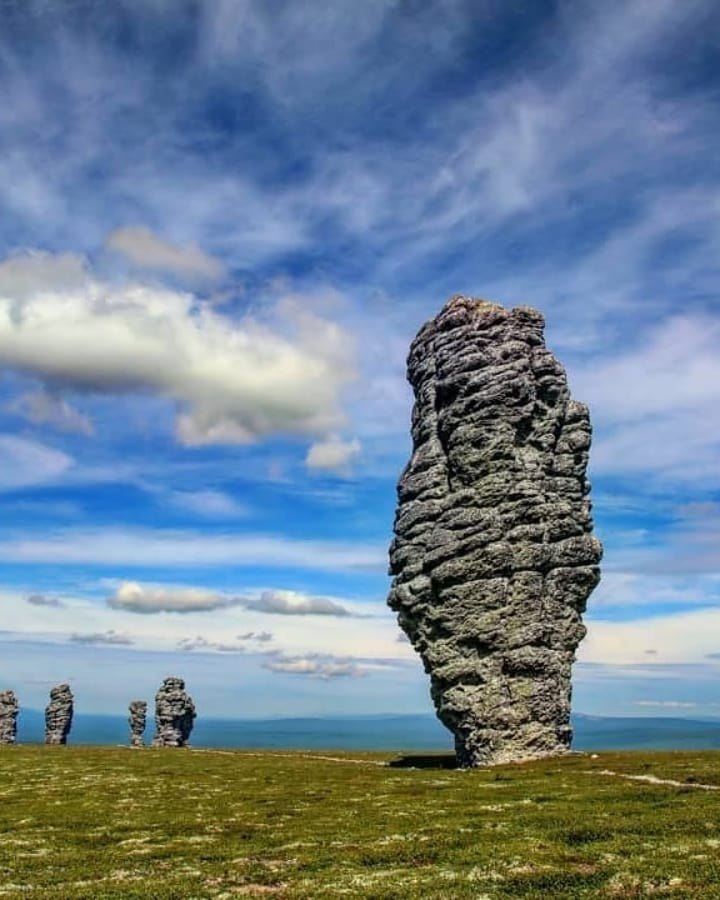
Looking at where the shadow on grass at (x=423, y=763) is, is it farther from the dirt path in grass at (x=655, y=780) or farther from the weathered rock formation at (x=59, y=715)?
the weathered rock formation at (x=59, y=715)

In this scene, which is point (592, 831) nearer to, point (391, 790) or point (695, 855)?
point (695, 855)

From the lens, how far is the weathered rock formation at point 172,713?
128 metres

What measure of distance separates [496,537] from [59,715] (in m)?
101

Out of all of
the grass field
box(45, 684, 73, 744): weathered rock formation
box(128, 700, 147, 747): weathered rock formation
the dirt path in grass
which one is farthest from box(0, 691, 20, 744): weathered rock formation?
the dirt path in grass

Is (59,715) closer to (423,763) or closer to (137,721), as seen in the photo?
(137,721)

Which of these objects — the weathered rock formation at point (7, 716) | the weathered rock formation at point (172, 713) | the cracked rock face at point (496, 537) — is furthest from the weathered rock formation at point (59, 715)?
A: the cracked rock face at point (496, 537)

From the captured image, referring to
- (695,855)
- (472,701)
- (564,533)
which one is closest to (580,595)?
(564,533)

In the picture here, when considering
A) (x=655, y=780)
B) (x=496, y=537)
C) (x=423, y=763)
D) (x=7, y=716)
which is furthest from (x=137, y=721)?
(x=655, y=780)

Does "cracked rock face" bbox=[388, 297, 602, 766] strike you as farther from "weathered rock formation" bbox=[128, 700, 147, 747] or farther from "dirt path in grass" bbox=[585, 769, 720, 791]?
"weathered rock formation" bbox=[128, 700, 147, 747]

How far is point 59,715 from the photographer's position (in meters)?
136

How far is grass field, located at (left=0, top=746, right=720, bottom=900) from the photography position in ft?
81.2

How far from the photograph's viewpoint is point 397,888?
24.2 meters

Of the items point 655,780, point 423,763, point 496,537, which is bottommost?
point 423,763

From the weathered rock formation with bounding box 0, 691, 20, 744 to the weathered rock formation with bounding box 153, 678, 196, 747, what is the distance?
27676mm
